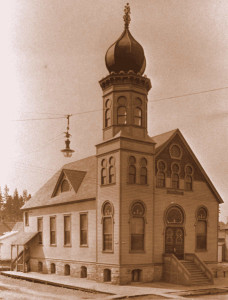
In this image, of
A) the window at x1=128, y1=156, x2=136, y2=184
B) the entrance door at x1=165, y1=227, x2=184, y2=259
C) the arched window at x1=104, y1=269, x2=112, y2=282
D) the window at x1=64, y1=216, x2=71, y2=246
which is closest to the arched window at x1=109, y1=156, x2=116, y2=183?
the window at x1=128, y1=156, x2=136, y2=184

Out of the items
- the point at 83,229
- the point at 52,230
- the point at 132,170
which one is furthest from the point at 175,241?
the point at 52,230

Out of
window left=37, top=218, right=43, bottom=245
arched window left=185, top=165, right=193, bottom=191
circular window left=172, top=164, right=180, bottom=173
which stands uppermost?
circular window left=172, top=164, right=180, bottom=173

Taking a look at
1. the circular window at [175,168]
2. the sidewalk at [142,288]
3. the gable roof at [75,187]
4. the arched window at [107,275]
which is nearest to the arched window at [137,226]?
the arched window at [107,275]

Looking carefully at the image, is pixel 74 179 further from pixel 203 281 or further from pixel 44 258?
pixel 203 281

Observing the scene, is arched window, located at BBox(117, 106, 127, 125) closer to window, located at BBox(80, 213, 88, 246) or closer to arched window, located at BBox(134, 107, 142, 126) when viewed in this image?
arched window, located at BBox(134, 107, 142, 126)

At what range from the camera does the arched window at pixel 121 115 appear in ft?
99.9

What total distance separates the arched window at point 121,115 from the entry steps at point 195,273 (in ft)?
36.0

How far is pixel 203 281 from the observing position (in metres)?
28.9

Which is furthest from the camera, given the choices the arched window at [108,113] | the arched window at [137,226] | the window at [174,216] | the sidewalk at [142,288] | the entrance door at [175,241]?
the window at [174,216]

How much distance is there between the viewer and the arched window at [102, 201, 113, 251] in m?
29.6

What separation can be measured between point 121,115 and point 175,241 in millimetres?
10199

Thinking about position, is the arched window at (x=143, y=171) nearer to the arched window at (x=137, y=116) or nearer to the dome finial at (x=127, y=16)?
the arched window at (x=137, y=116)

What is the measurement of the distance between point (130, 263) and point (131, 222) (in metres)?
2.73

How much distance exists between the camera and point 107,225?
98.9 feet
